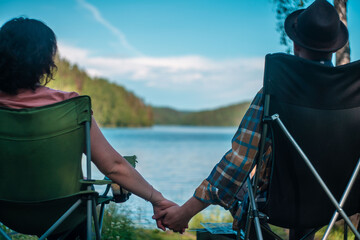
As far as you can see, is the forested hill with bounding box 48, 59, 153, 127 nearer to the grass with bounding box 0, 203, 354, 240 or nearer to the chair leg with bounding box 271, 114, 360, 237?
the grass with bounding box 0, 203, 354, 240

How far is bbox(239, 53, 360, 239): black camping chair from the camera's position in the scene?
5.88 ft

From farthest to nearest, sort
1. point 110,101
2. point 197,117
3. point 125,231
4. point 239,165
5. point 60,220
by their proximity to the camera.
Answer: point 197,117, point 110,101, point 125,231, point 239,165, point 60,220

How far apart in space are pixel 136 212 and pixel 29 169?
2.45 m

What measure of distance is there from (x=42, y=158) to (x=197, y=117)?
136964 millimetres

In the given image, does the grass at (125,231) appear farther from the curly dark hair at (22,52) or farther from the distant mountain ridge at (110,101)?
the distant mountain ridge at (110,101)

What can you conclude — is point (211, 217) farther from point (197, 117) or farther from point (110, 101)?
point (197, 117)

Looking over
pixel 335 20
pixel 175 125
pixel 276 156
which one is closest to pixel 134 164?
pixel 276 156

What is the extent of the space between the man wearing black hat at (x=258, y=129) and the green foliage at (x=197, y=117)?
11236 cm

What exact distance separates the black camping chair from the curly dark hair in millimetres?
1005

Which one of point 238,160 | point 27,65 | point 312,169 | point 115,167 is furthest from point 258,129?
point 27,65

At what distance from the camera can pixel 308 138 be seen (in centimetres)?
182

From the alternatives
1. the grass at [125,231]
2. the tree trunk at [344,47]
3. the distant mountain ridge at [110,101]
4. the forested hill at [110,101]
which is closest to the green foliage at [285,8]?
the tree trunk at [344,47]

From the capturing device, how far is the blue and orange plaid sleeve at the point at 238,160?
74.6 inches

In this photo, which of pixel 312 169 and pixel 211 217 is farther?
pixel 211 217
